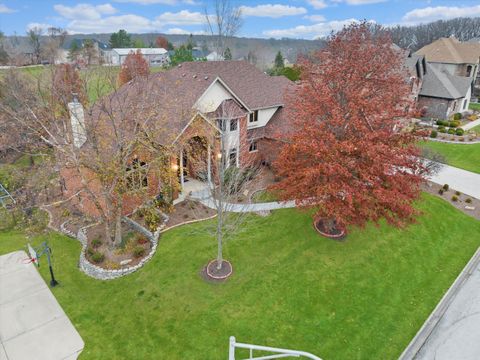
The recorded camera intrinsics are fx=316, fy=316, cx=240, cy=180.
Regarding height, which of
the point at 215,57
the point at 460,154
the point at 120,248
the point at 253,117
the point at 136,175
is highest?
the point at 215,57

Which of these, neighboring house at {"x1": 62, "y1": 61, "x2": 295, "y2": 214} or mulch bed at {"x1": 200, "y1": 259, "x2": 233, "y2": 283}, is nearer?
mulch bed at {"x1": 200, "y1": 259, "x2": 233, "y2": 283}

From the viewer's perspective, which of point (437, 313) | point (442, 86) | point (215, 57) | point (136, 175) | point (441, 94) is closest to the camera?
point (437, 313)

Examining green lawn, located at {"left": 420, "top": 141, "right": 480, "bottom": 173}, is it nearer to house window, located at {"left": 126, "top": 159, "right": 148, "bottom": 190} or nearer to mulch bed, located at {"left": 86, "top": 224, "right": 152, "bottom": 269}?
house window, located at {"left": 126, "top": 159, "right": 148, "bottom": 190}

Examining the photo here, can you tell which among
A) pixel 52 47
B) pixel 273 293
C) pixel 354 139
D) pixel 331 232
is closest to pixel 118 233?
pixel 273 293

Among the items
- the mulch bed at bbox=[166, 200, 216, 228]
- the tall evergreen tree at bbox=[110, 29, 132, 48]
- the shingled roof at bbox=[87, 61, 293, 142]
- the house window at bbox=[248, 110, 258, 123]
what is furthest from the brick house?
the tall evergreen tree at bbox=[110, 29, 132, 48]

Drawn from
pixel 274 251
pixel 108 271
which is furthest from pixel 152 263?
pixel 274 251

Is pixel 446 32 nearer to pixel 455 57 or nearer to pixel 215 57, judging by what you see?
pixel 455 57

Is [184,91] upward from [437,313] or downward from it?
upward
